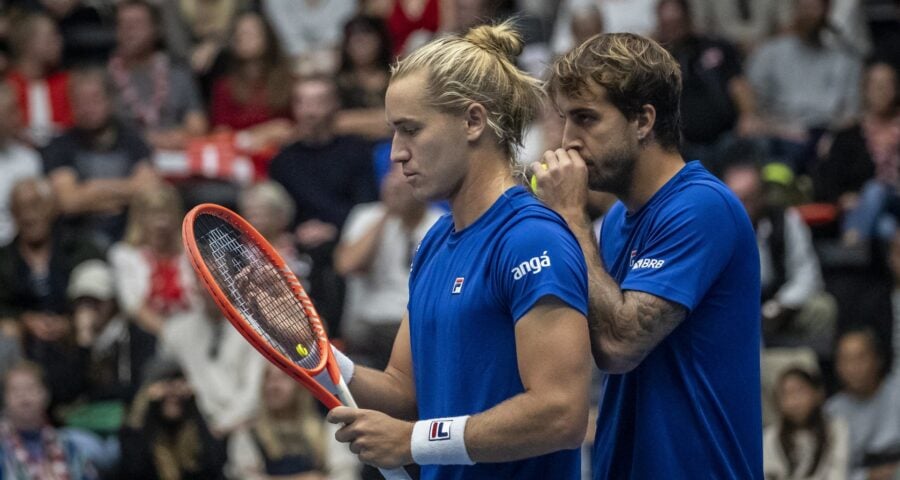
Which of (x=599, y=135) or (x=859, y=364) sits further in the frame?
(x=859, y=364)

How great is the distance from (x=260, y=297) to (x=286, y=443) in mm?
4838

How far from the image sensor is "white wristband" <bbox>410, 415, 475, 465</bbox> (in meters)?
3.72

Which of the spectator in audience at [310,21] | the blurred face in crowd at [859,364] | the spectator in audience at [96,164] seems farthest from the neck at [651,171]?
the spectator in audience at [310,21]

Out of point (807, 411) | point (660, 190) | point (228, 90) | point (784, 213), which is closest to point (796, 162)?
point (784, 213)

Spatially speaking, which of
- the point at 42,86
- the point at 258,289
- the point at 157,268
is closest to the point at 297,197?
the point at 157,268

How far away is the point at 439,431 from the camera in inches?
148

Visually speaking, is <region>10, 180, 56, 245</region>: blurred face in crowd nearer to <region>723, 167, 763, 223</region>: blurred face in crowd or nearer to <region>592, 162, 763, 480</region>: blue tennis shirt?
<region>723, 167, 763, 223</region>: blurred face in crowd

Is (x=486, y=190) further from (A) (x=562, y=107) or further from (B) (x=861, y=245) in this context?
(B) (x=861, y=245)

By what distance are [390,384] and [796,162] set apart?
24.9 ft

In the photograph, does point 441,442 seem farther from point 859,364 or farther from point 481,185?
point 859,364

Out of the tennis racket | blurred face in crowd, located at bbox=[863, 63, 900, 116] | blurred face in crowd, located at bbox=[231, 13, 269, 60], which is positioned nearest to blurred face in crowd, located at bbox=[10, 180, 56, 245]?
blurred face in crowd, located at bbox=[231, 13, 269, 60]

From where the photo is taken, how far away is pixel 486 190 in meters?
3.91

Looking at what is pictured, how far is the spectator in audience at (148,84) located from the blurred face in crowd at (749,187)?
13.7 ft

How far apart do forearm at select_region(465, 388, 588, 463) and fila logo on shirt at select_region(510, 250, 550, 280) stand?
0.27 m
